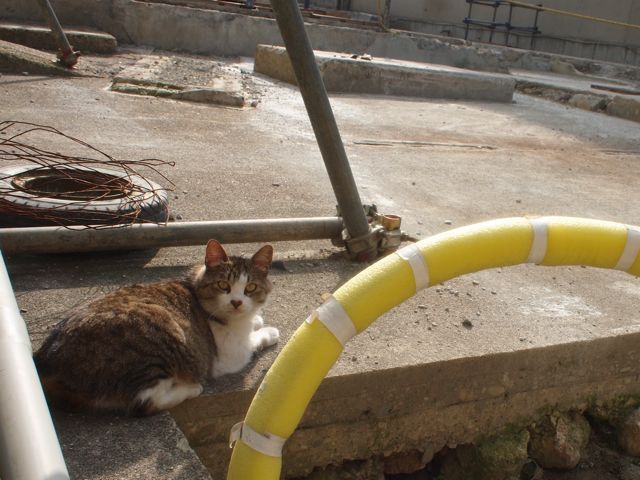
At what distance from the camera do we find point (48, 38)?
768cm

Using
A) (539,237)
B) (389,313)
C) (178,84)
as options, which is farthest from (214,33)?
(539,237)

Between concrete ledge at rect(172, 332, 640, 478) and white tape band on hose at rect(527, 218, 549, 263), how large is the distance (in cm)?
67

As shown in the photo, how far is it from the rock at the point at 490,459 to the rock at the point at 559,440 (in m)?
0.08

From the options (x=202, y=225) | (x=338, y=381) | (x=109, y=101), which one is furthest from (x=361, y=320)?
(x=109, y=101)

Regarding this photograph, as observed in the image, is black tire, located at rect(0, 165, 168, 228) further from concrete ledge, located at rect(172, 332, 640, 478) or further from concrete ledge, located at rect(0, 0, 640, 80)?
concrete ledge, located at rect(0, 0, 640, 80)

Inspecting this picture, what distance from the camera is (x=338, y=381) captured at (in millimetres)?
2158

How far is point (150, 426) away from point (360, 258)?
4.54 feet

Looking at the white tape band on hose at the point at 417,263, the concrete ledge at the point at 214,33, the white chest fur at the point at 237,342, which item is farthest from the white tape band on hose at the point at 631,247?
the concrete ledge at the point at 214,33

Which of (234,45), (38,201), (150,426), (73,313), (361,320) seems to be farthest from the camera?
(234,45)

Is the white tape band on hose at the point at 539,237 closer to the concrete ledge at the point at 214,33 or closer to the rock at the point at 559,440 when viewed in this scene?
the rock at the point at 559,440

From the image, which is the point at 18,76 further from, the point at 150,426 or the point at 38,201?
the point at 150,426

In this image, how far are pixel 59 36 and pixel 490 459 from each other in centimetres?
555

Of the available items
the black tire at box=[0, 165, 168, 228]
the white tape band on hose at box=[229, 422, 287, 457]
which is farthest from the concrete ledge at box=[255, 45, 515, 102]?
the white tape band on hose at box=[229, 422, 287, 457]

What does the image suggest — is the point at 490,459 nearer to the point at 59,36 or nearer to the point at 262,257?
the point at 262,257
